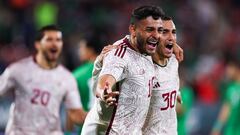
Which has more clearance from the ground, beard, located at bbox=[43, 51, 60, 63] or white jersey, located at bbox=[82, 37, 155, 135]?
beard, located at bbox=[43, 51, 60, 63]

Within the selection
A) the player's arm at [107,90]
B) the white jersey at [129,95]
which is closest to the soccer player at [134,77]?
the white jersey at [129,95]

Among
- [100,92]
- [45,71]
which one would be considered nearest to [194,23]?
[45,71]

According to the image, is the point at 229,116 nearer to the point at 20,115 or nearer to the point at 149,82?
the point at 20,115

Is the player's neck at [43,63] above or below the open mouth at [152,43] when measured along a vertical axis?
above

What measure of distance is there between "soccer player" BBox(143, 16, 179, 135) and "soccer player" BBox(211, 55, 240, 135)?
4.40 metres

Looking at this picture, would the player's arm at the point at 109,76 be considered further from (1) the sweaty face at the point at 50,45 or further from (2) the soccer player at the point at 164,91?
(1) the sweaty face at the point at 50,45

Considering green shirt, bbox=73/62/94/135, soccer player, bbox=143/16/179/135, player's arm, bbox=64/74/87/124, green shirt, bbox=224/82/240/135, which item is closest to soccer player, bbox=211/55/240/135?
green shirt, bbox=224/82/240/135

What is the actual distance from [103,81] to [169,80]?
112 centimetres

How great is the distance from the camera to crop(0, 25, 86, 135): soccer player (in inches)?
363

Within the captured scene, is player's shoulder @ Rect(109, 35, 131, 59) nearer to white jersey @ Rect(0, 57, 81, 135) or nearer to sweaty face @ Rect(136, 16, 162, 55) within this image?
sweaty face @ Rect(136, 16, 162, 55)

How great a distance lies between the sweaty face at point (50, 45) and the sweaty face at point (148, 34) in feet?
8.26

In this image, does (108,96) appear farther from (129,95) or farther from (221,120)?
(221,120)

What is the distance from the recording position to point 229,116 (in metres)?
12.7

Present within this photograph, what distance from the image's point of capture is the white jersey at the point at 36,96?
9203mm
